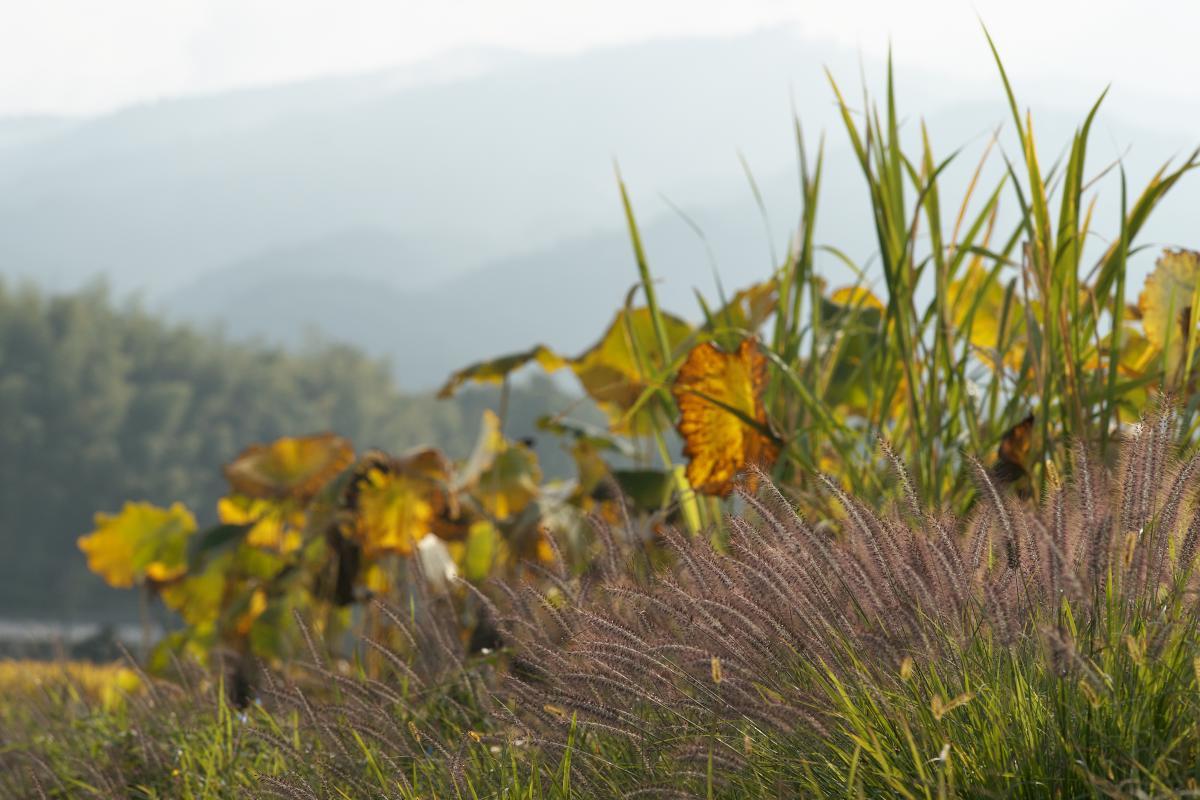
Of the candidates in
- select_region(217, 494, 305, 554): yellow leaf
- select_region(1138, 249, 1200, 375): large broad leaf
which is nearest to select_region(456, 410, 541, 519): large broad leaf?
select_region(217, 494, 305, 554): yellow leaf

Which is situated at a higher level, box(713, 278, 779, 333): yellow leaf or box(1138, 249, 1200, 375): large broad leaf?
box(1138, 249, 1200, 375): large broad leaf

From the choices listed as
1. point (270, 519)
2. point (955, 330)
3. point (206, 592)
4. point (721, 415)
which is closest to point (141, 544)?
point (206, 592)

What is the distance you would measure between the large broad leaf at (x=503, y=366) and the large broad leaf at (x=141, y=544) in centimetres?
142

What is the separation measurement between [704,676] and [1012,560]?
41 centimetres

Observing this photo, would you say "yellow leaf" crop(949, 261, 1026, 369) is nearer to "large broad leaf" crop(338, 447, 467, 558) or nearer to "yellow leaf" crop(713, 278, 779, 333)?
"yellow leaf" crop(713, 278, 779, 333)

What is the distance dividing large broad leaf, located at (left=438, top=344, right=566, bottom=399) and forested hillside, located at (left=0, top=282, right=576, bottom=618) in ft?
118

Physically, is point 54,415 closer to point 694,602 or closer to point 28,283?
point 28,283

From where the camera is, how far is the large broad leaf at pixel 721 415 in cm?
288

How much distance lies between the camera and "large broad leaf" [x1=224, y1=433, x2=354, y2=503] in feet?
15.4

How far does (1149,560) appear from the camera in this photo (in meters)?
1.39

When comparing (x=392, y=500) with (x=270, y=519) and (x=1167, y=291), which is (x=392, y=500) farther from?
(x=1167, y=291)

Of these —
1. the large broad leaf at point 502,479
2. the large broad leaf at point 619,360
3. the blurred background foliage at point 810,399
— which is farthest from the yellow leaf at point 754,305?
the large broad leaf at point 502,479

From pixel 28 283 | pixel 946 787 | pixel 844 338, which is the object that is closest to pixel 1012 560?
pixel 946 787

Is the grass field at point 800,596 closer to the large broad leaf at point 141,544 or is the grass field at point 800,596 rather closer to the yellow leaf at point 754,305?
the yellow leaf at point 754,305
